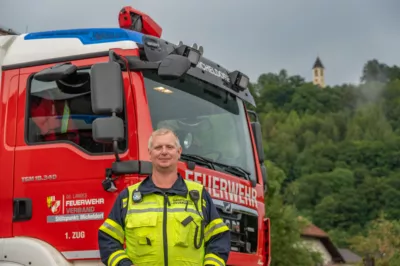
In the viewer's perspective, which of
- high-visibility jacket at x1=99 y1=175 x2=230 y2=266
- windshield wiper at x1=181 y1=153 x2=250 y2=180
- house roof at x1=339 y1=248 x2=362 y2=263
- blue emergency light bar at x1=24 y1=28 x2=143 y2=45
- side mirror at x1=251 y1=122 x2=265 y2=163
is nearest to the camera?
high-visibility jacket at x1=99 y1=175 x2=230 y2=266

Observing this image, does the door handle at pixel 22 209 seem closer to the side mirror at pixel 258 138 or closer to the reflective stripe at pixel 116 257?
the reflective stripe at pixel 116 257

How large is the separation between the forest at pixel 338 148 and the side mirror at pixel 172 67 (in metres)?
53.9

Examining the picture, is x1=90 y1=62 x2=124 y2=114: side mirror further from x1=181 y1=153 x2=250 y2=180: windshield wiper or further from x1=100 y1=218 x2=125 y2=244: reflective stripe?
x1=100 y1=218 x2=125 y2=244: reflective stripe

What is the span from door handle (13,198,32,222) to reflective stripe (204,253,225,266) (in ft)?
6.22

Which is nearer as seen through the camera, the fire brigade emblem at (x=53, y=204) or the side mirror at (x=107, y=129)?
the side mirror at (x=107, y=129)

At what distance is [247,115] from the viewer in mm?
7391

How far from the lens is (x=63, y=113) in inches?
233

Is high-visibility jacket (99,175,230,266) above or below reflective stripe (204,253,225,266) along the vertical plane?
above

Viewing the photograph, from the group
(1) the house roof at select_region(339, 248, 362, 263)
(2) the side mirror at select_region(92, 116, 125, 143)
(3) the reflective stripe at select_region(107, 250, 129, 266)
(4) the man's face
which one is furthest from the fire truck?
(1) the house roof at select_region(339, 248, 362, 263)

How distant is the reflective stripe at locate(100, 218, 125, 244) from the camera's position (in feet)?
14.2

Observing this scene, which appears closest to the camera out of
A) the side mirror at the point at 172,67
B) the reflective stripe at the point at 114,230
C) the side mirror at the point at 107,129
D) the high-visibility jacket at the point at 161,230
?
the high-visibility jacket at the point at 161,230

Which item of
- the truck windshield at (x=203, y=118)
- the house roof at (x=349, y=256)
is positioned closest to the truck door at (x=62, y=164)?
the truck windshield at (x=203, y=118)

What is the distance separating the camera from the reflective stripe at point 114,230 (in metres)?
4.34

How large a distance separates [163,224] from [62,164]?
1.73 m
